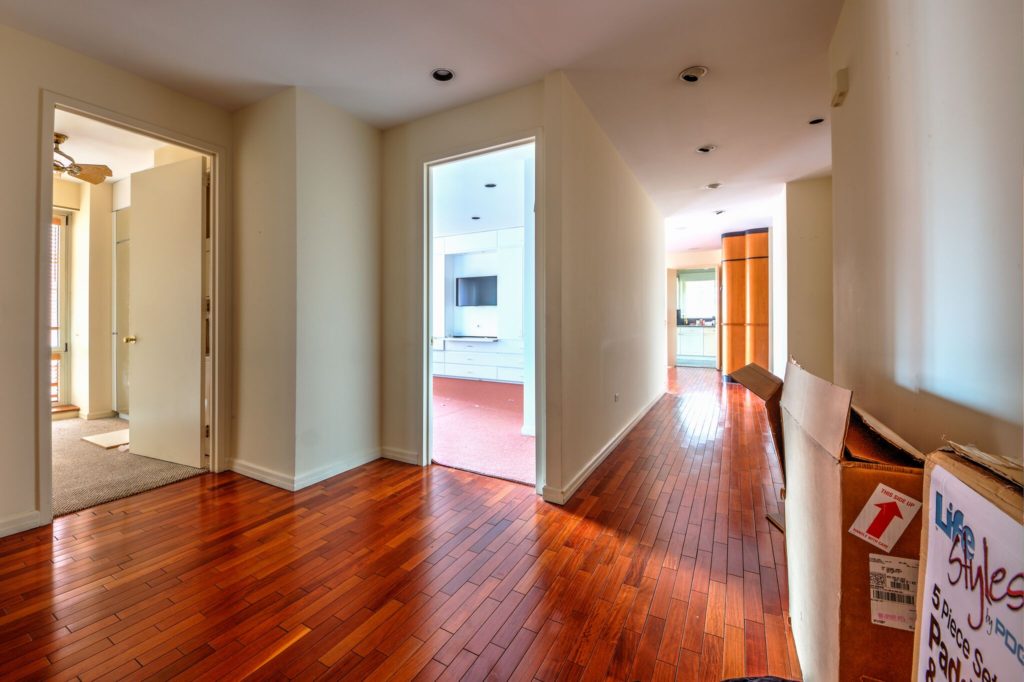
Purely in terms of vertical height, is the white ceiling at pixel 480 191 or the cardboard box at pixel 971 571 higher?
the white ceiling at pixel 480 191

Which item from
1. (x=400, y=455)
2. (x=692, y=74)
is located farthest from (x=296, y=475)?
(x=692, y=74)

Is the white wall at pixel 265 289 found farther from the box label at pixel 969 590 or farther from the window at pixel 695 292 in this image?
the window at pixel 695 292

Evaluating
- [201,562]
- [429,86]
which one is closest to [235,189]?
[429,86]

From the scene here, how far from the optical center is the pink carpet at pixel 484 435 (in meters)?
3.29

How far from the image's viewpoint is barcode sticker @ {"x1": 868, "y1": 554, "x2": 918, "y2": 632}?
2.76 feet

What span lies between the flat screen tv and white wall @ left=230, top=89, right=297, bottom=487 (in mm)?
5496

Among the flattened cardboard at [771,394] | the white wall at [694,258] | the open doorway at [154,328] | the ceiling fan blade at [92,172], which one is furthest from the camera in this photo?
the white wall at [694,258]

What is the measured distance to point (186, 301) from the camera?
3174 mm

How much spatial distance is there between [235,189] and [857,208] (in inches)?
148

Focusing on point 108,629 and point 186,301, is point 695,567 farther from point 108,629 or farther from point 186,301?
point 186,301

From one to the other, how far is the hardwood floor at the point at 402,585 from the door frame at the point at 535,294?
38cm

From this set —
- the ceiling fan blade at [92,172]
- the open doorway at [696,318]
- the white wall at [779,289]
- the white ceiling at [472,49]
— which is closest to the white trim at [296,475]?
the ceiling fan blade at [92,172]

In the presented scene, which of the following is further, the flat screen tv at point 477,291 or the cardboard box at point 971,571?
the flat screen tv at point 477,291

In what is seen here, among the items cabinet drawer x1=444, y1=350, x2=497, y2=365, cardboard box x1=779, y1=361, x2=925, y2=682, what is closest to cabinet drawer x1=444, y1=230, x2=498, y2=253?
cabinet drawer x1=444, y1=350, x2=497, y2=365
